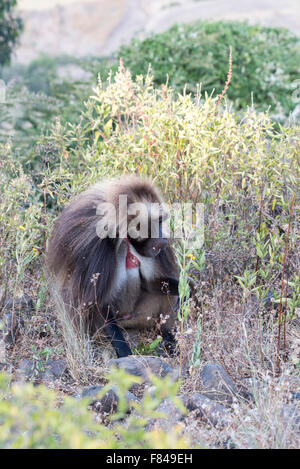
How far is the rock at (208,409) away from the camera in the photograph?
3111 mm

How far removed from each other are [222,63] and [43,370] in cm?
523

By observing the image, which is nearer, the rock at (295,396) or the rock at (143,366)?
the rock at (295,396)

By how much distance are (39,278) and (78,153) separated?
1.10m

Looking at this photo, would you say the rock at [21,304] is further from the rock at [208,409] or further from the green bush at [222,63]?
the green bush at [222,63]

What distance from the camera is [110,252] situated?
158 inches

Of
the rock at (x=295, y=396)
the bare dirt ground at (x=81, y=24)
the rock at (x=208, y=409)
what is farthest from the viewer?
the bare dirt ground at (x=81, y=24)

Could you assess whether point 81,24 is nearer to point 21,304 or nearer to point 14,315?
point 21,304

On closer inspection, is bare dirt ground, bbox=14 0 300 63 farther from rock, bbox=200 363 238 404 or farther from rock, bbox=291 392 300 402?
rock, bbox=291 392 300 402

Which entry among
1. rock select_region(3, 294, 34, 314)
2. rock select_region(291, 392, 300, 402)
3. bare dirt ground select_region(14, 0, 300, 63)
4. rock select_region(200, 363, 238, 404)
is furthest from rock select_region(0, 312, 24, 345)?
bare dirt ground select_region(14, 0, 300, 63)

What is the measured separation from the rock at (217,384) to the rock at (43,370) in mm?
883

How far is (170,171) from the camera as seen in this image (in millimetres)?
4641

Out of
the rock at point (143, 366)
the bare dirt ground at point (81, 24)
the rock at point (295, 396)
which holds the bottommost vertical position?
the rock at point (295, 396)

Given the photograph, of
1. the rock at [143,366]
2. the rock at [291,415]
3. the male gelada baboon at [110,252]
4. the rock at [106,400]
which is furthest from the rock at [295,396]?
the male gelada baboon at [110,252]

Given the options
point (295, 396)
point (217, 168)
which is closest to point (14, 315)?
point (217, 168)
